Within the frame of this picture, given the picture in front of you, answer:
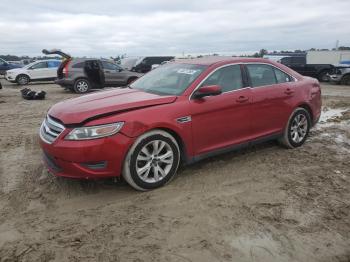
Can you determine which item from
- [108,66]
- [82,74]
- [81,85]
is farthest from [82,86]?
[108,66]

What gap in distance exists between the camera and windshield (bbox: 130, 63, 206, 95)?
515 centimetres

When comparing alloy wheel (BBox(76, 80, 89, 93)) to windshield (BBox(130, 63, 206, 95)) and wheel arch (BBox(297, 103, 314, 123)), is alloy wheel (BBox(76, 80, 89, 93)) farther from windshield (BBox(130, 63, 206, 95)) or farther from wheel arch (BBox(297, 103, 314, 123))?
wheel arch (BBox(297, 103, 314, 123))

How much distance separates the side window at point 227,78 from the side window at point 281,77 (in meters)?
0.91

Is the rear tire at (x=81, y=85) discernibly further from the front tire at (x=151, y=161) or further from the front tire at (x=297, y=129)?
the front tire at (x=151, y=161)

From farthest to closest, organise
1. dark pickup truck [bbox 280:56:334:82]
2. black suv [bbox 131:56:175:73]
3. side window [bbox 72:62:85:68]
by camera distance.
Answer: black suv [bbox 131:56:175:73] → dark pickup truck [bbox 280:56:334:82] → side window [bbox 72:62:85:68]

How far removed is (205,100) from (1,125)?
19.4ft

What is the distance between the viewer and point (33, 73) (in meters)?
22.1

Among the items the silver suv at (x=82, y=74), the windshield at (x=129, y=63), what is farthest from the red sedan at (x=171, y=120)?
the windshield at (x=129, y=63)

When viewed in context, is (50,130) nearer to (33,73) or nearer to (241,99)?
(241,99)

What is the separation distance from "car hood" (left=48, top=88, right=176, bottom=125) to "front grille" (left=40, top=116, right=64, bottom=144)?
0.08 meters

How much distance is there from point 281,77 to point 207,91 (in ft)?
6.51

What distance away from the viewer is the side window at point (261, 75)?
5.75 meters

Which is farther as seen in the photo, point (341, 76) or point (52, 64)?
point (52, 64)

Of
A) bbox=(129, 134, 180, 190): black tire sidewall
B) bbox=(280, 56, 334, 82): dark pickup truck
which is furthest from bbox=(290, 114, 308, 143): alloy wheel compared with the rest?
bbox=(280, 56, 334, 82): dark pickup truck
